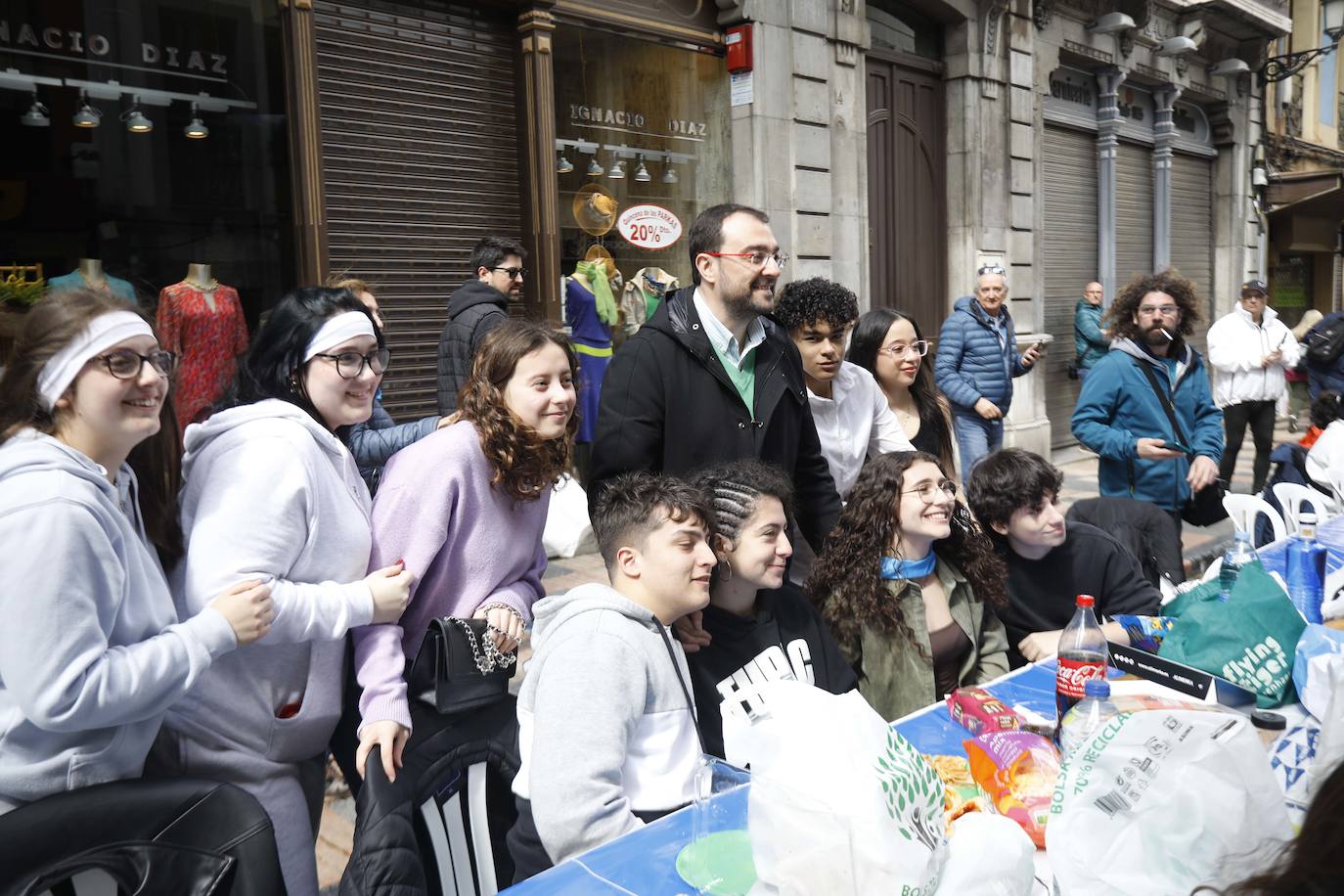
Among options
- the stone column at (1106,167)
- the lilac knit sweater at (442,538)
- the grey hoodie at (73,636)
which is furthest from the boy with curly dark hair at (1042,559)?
the stone column at (1106,167)

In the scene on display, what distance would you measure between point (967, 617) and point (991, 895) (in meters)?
1.93

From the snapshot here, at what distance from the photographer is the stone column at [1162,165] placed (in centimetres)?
1449

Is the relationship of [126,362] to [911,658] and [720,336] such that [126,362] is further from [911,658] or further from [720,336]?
[911,658]

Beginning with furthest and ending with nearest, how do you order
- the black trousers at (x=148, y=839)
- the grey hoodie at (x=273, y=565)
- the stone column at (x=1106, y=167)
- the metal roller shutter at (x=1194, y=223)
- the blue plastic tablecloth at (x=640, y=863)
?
the metal roller shutter at (x=1194, y=223) < the stone column at (x=1106, y=167) < the grey hoodie at (x=273, y=565) < the blue plastic tablecloth at (x=640, y=863) < the black trousers at (x=148, y=839)

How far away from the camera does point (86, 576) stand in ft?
5.87

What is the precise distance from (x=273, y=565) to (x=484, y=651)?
1.69 ft

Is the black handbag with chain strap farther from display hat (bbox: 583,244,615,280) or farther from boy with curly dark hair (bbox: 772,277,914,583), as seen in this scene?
display hat (bbox: 583,244,615,280)

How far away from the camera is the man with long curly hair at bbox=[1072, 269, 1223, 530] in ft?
15.9

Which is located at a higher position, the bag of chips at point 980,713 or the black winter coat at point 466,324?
the black winter coat at point 466,324

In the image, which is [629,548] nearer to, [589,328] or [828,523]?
[828,523]

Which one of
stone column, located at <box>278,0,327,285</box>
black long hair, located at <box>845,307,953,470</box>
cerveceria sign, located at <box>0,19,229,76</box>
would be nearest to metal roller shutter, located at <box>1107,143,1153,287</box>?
black long hair, located at <box>845,307,953,470</box>

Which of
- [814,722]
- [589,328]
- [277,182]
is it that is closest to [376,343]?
[814,722]

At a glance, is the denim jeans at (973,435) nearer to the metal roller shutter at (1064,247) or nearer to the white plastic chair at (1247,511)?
the white plastic chair at (1247,511)

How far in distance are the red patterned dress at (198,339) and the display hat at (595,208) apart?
3.05m
